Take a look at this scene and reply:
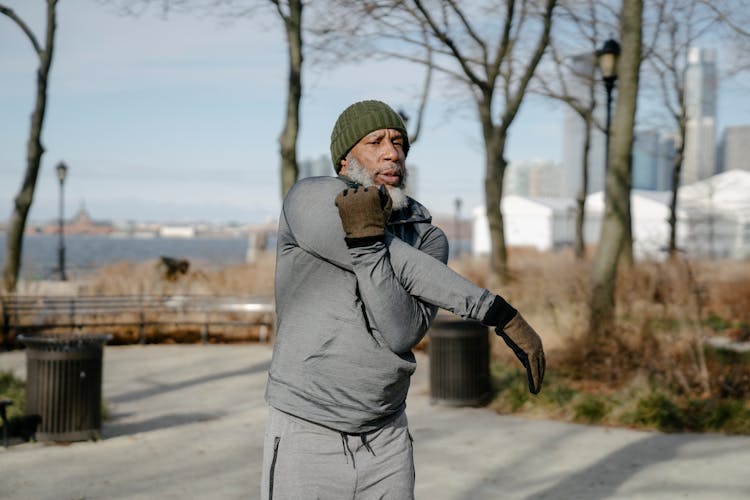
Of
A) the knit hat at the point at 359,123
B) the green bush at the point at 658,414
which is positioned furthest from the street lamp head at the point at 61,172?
the knit hat at the point at 359,123

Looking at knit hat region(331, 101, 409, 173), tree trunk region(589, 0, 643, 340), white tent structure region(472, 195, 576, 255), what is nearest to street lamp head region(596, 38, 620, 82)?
tree trunk region(589, 0, 643, 340)

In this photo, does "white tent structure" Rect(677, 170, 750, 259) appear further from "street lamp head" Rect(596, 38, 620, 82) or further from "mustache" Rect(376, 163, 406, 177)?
"mustache" Rect(376, 163, 406, 177)

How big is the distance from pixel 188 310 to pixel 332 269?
43.7 ft

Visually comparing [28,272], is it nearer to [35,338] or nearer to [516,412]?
[35,338]

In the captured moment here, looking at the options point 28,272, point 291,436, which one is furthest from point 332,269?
point 28,272

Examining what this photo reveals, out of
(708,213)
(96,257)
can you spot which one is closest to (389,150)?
(708,213)

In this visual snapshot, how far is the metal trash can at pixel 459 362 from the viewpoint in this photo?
8.68 meters

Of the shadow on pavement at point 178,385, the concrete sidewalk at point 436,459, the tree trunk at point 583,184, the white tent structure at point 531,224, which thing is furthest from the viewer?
the white tent structure at point 531,224

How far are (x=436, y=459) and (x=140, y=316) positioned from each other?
8947 millimetres

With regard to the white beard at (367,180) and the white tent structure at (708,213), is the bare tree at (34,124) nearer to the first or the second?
the white beard at (367,180)

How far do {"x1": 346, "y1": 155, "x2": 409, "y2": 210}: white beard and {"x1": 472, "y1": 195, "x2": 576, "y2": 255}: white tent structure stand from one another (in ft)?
200

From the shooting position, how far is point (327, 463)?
2.55m

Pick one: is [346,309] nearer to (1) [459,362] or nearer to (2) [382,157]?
(2) [382,157]

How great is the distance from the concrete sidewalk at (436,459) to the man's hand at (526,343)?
3.25 meters
